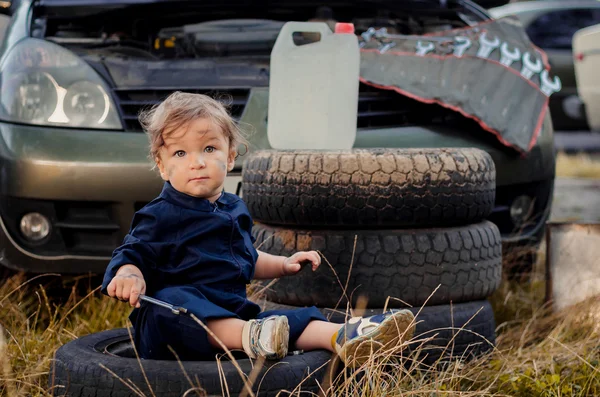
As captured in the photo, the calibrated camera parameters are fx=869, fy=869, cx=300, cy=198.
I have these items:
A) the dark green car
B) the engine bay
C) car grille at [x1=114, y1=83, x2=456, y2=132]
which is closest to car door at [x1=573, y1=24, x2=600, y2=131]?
the engine bay

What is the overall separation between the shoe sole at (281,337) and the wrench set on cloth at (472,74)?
1.72 metres

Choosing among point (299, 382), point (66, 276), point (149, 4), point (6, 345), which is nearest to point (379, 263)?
point (299, 382)

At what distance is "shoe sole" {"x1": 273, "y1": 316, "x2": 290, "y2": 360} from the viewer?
6.64 feet

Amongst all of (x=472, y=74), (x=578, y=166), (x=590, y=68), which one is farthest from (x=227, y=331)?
(x=590, y=68)

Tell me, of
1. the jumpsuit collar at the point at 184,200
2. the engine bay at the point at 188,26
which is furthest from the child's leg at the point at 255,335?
the engine bay at the point at 188,26

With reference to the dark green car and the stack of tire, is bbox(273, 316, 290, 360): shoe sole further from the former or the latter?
the dark green car

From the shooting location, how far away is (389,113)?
358 centimetres

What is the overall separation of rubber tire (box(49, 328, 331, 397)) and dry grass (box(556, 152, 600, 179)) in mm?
7073

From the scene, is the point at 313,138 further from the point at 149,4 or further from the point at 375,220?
the point at 149,4

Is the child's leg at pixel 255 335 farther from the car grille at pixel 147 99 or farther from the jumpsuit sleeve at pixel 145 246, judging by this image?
the car grille at pixel 147 99

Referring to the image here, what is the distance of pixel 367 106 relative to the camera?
359 cm

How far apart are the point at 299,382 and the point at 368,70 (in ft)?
6.21

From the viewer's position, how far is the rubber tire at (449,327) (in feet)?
8.41

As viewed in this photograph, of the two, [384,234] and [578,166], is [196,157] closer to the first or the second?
[384,234]
